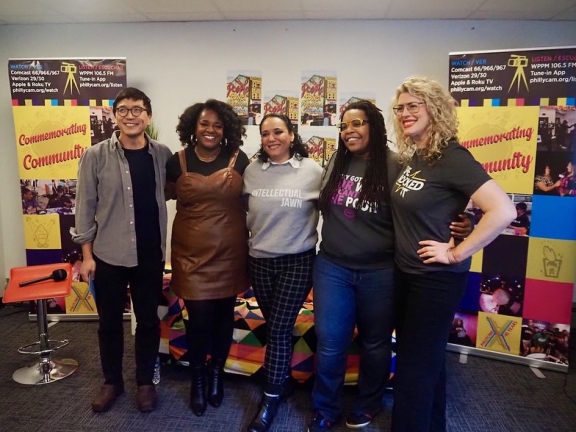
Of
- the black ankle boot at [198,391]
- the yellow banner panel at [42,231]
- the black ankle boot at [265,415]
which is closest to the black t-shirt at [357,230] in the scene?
the black ankle boot at [265,415]

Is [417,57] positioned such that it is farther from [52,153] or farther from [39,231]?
[39,231]

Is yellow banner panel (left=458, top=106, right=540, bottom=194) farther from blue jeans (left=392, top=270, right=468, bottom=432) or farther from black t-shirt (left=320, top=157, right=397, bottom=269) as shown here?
blue jeans (left=392, top=270, right=468, bottom=432)

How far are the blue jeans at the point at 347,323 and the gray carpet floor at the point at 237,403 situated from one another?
0.24 m

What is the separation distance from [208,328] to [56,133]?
2097 millimetres

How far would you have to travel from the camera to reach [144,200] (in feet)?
6.30

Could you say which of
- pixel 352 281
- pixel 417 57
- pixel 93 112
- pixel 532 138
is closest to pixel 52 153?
pixel 93 112

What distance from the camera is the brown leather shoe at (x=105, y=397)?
2.03 metres

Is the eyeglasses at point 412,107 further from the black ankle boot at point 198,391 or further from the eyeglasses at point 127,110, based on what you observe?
the black ankle boot at point 198,391

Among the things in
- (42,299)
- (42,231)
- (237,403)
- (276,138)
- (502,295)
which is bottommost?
(237,403)

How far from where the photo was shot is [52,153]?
306cm

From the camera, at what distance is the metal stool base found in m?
2.32

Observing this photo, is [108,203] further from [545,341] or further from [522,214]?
[545,341]

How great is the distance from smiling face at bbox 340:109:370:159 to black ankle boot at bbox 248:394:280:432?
1231 millimetres

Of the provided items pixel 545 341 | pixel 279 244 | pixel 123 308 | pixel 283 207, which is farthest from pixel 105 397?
pixel 545 341
